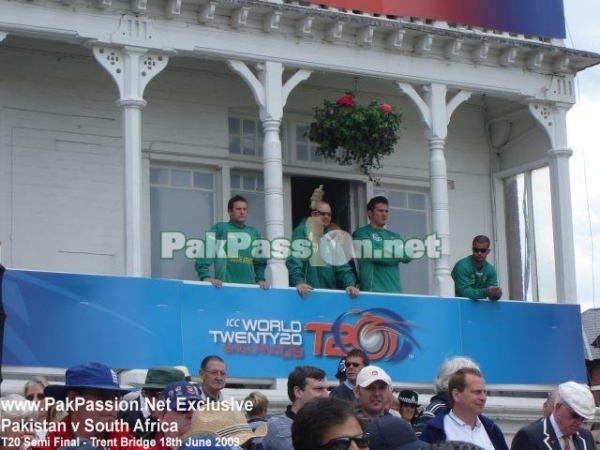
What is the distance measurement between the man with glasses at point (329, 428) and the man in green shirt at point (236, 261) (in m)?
9.69

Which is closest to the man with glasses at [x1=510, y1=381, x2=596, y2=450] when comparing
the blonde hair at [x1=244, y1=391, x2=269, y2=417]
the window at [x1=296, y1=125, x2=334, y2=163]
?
the blonde hair at [x1=244, y1=391, x2=269, y2=417]

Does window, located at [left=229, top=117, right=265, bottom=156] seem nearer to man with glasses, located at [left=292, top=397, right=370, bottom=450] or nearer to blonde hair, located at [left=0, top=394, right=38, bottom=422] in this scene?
blonde hair, located at [left=0, top=394, right=38, bottom=422]

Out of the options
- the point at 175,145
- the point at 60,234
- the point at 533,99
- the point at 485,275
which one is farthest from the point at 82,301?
the point at 533,99

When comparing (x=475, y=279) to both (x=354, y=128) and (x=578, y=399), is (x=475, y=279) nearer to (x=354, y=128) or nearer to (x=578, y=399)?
(x=354, y=128)

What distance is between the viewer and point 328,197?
760 inches

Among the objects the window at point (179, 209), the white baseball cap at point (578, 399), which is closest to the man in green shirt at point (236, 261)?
the window at point (179, 209)

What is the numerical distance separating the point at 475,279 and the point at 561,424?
298 inches

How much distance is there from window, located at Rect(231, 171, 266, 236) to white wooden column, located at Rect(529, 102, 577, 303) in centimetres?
361

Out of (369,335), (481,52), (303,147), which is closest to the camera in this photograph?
(369,335)

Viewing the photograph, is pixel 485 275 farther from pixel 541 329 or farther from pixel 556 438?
pixel 556 438

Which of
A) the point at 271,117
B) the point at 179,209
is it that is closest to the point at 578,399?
the point at 271,117

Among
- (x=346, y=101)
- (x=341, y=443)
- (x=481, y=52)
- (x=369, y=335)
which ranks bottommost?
(x=341, y=443)

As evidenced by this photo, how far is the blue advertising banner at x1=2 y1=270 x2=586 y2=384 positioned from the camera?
1441 cm

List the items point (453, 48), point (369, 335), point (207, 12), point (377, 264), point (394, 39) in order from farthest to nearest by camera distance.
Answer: point (453, 48)
point (394, 39)
point (377, 264)
point (369, 335)
point (207, 12)
